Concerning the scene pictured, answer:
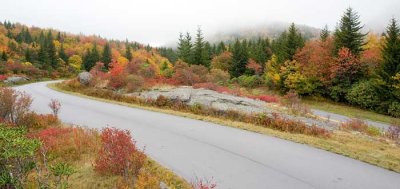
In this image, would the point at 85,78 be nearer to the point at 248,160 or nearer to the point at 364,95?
the point at 248,160

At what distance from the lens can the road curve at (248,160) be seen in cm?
713

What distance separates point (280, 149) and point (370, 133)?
28.4ft

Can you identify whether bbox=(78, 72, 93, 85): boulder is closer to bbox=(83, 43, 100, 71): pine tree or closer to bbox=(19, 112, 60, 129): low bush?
bbox=(19, 112, 60, 129): low bush

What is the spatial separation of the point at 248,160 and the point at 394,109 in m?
29.8

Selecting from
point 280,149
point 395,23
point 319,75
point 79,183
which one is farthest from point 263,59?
point 79,183

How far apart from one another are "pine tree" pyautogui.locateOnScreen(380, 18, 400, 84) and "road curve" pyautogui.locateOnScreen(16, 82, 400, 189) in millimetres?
27708

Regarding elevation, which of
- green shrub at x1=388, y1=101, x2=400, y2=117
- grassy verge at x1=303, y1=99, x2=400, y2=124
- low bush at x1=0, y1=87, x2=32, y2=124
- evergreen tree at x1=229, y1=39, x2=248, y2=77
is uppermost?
evergreen tree at x1=229, y1=39, x2=248, y2=77

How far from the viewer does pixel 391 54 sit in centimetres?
3338

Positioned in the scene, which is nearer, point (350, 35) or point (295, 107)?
point (295, 107)

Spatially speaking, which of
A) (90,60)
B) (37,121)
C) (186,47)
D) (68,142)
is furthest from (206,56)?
(68,142)

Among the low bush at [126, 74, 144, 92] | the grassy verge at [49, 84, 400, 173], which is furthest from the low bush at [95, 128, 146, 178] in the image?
the low bush at [126, 74, 144, 92]

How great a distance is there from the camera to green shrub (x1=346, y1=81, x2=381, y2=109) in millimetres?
33844

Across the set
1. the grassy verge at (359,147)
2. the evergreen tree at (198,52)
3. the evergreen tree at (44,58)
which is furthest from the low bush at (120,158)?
the evergreen tree at (44,58)

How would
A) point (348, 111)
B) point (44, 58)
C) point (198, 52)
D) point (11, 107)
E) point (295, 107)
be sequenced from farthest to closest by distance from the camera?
point (44, 58) < point (198, 52) < point (348, 111) < point (295, 107) < point (11, 107)
